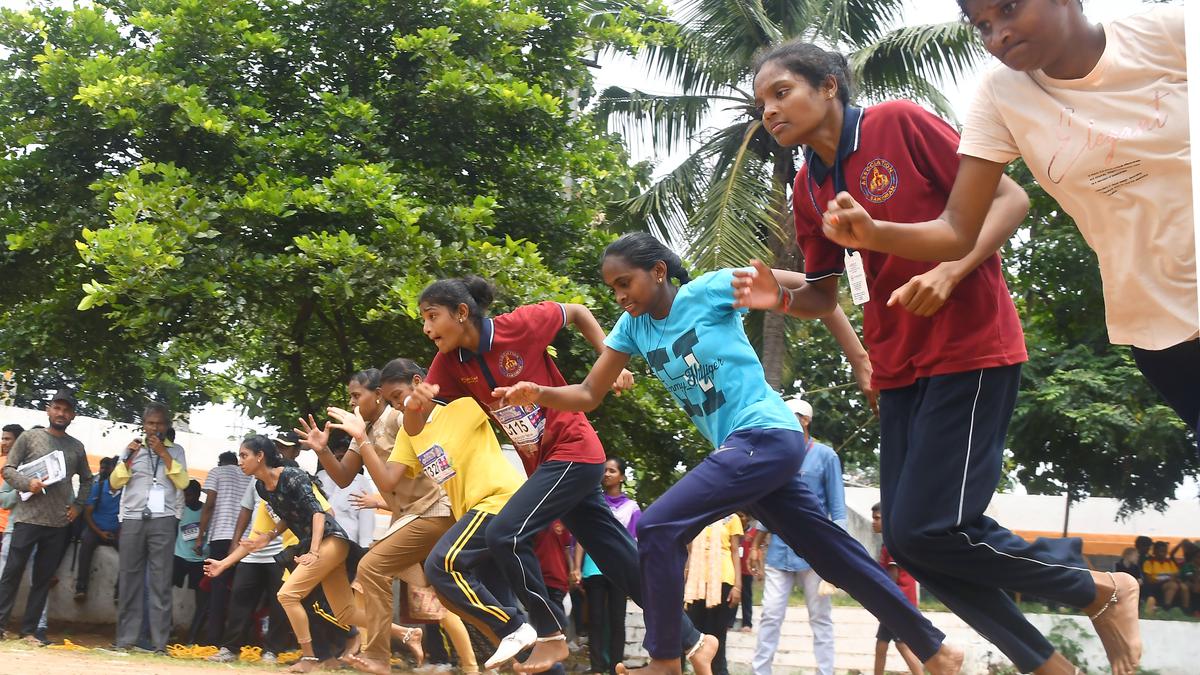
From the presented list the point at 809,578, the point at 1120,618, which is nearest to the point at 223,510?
the point at 809,578

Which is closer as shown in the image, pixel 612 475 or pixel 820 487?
pixel 820 487

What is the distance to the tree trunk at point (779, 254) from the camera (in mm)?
14945

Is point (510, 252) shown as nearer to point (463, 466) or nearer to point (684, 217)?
point (463, 466)

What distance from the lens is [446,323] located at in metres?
5.75

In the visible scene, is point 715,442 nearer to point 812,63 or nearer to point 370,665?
point 812,63

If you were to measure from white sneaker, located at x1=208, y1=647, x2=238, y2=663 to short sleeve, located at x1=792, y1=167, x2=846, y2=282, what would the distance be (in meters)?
6.74

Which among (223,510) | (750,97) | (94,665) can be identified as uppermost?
(750,97)

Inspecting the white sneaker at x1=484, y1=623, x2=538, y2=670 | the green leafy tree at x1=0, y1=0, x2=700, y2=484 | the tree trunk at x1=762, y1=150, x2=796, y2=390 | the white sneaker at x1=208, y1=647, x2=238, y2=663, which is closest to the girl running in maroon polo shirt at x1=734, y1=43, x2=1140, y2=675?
the white sneaker at x1=484, y1=623, x2=538, y2=670

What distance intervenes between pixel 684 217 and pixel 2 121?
9.04 meters

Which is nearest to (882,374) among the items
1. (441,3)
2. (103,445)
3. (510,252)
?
(510,252)

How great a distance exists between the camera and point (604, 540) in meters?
5.47

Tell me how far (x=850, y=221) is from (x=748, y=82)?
45.9ft

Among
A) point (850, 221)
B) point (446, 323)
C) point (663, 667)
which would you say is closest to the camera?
point (850, 221)

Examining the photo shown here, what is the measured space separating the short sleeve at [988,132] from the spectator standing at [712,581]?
6455 millimetres
